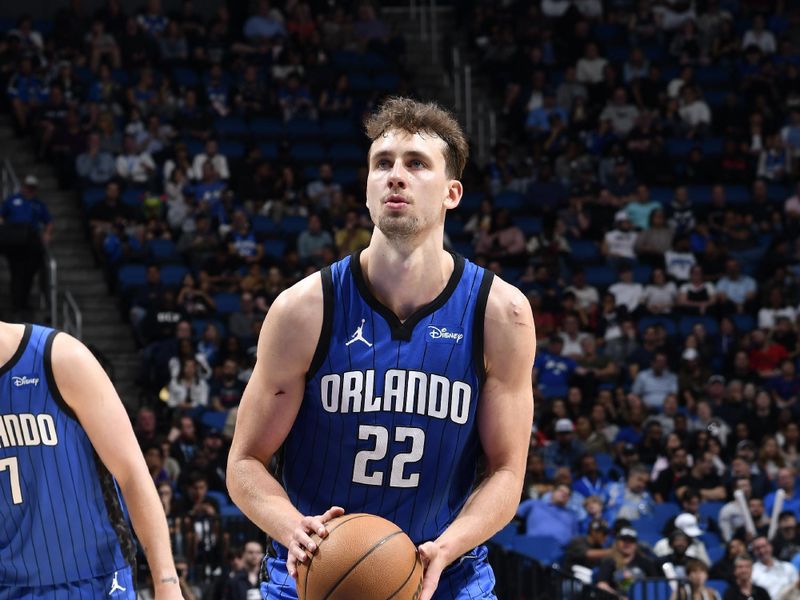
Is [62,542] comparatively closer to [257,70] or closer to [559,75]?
[257,70]

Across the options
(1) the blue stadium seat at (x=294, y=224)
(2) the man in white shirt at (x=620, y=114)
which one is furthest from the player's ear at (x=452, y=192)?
(2) the man in white shirt at (x=620, y=114)

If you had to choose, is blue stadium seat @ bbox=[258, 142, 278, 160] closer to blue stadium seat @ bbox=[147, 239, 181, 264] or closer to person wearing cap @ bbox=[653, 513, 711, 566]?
blue stadium seat @ bbox=[147, 239, 181, 264]

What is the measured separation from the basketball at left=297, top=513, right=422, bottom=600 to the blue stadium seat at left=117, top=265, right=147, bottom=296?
1348 cm

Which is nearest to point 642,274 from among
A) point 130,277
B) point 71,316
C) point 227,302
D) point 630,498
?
point 630,498

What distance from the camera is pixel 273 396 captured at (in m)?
4.58

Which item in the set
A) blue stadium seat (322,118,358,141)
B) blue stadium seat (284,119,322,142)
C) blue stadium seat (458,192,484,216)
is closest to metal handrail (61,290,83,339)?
blue stadium seat (284,119,322,142)

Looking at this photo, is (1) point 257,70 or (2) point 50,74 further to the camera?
(1) point 257,70

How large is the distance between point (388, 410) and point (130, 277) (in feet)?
43.5

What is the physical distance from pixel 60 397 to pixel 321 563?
128 centimetres

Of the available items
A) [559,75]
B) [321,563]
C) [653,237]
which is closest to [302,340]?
[321,563]

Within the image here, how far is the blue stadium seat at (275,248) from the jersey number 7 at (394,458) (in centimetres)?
1374

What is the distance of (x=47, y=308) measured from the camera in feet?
57.3

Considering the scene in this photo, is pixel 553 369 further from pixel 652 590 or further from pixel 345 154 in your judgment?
pixel 652 590

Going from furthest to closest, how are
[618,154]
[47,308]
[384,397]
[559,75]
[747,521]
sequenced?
[559,75], [618,154], [47,308], [747,521], [384,397]
